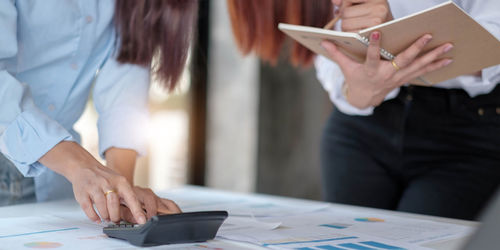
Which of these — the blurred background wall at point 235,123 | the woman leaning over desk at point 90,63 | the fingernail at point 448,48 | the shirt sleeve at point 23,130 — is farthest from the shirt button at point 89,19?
the blurred background wall at point 235,123

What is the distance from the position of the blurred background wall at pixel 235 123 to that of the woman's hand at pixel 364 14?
6.94 feet

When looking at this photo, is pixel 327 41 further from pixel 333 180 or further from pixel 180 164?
pixel 180 164

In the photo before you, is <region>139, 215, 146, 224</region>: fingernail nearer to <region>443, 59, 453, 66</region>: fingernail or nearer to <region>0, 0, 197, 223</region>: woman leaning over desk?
<region>0, 0, 197, 223</region>: woman leaning over desk

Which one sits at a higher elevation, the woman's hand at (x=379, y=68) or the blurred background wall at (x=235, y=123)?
the woman's hand at (x=379, y=68)

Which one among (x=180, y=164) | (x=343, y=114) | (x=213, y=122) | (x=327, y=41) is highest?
(x=327, y=41)

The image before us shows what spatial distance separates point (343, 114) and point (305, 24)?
0.26 metres

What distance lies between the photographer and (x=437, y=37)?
106cm

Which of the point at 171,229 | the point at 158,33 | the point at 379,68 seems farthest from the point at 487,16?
the point at 171,229

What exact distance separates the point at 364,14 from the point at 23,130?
0.68m

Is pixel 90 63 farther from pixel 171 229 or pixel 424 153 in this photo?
pixel 424 153

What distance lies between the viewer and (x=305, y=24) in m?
1.52

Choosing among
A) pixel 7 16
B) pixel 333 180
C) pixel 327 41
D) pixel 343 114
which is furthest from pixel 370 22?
pixel 7 16

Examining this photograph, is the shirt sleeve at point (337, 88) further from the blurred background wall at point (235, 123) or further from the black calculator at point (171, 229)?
the blurred background wall at point (235, 123)

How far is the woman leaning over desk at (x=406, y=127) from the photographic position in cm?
119
